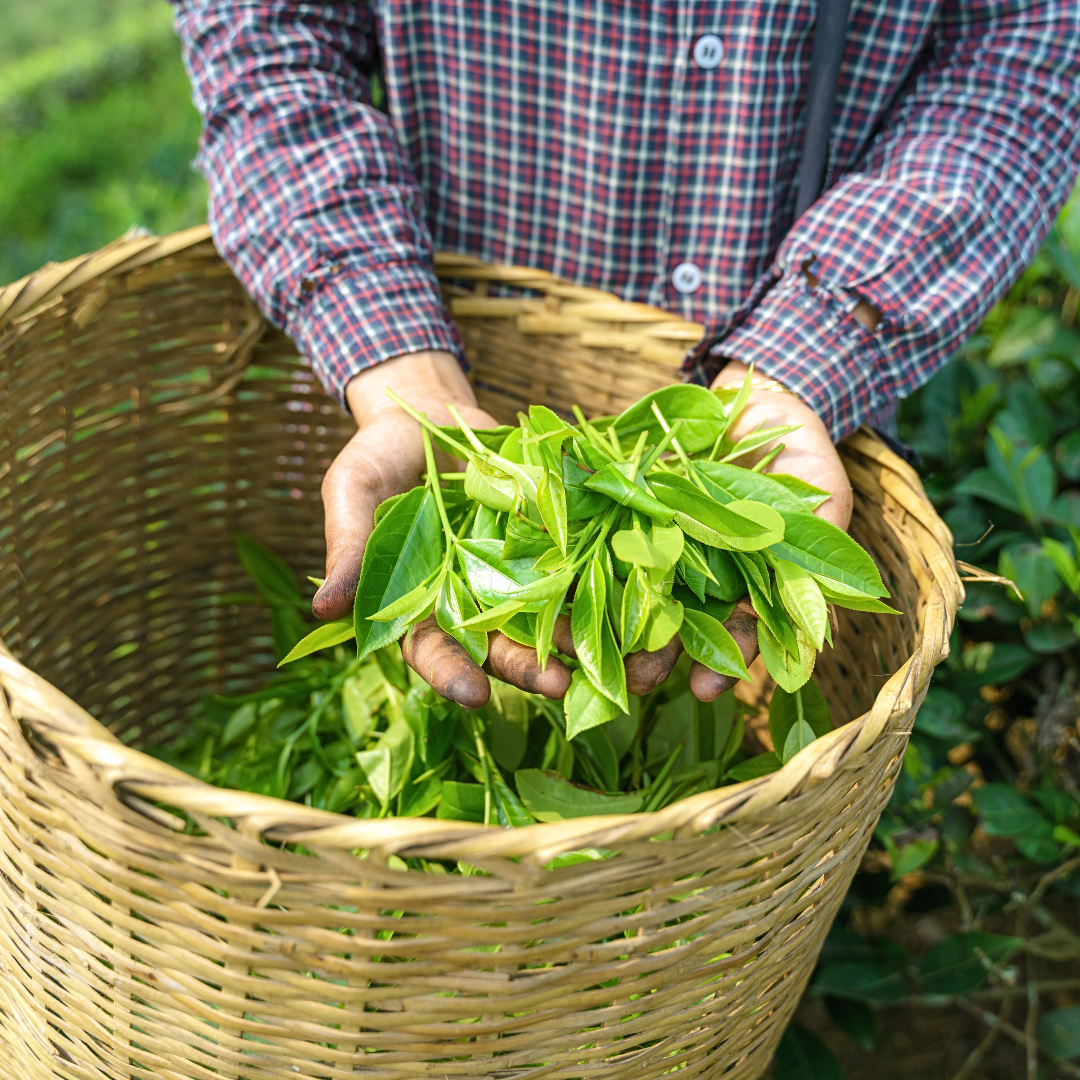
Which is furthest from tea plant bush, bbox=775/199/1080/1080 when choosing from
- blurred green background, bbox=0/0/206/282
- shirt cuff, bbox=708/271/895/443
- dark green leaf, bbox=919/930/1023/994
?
blurred green background, bbox=0/0/206/282

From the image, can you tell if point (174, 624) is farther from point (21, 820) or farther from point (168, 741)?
point (21, 820)

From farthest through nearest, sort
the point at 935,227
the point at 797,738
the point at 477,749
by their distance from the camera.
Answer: the point at 935,227 < the point at 477,749 < the point at 797,738

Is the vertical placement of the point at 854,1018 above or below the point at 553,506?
below

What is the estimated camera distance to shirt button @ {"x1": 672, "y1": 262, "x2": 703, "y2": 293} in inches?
43.9

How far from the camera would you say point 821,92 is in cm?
97

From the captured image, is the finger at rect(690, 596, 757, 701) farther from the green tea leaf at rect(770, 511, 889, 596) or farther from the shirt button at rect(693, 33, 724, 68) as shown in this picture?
the shirt button at rect(693, 33, 724, 68)

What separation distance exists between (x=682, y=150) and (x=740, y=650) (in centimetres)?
60

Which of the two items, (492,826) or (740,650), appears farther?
(740,650)

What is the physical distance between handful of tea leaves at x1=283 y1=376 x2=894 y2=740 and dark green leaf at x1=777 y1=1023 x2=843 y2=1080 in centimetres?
64

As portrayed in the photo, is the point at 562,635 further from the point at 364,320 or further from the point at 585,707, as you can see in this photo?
the point at 364,320

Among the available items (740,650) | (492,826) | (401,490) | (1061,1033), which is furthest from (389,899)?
(1061,1033)

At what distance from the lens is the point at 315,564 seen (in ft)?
4.22

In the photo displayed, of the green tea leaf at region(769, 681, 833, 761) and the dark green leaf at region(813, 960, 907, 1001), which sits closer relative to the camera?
the green tea leaf at region(769, 681, 833, 761)

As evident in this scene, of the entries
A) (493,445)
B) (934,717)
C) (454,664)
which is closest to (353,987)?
(454,664)
